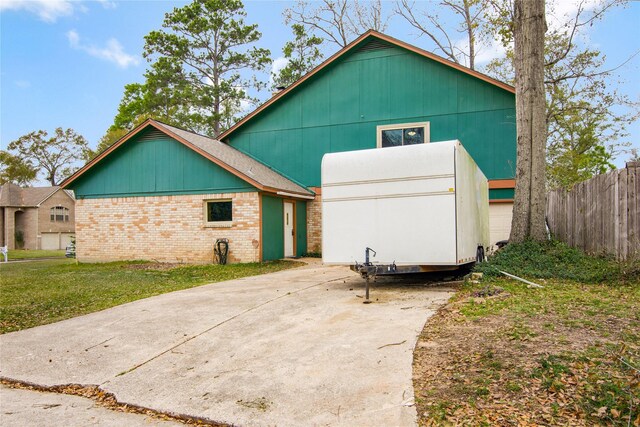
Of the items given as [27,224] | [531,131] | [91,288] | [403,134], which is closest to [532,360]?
[531,131]

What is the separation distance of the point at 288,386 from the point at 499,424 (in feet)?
6.14

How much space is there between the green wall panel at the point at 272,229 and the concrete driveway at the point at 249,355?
299 inches

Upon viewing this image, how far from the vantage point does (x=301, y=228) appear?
18.5 metres

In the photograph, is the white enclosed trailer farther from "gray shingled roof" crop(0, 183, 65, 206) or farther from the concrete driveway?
"gray shingled roof" crop(0, 183, 65, 206)

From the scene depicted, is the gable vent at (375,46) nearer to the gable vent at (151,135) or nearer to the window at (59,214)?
the gable vent at (151,135)

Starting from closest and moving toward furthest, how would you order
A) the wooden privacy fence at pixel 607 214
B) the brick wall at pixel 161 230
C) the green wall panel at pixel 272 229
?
1. the wooden privacy fence at pixel 607 214
2. the brick wall at pixel 161 230
3. the green wall panel at pixel 272 229

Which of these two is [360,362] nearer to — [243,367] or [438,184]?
[243,367]

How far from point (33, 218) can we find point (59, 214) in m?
2.66

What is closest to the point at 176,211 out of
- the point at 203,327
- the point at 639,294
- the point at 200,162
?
the point at 200,162

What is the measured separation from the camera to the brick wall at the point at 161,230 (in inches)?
613

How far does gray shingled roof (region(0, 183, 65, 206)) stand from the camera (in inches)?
1646

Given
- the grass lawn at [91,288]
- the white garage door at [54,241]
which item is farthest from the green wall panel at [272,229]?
the white garage door at [54,241]

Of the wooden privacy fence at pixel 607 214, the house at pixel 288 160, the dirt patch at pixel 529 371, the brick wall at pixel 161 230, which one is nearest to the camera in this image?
the dirt patch at pixel 529 371

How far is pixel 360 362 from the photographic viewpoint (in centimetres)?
451
